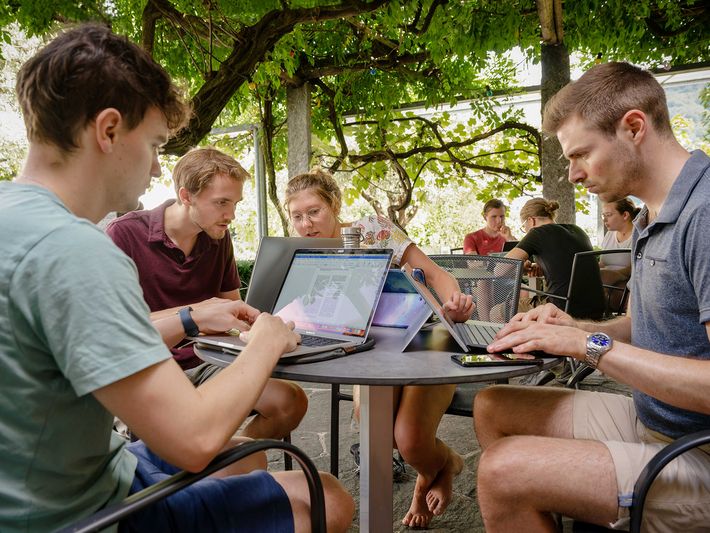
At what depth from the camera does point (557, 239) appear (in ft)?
13.8

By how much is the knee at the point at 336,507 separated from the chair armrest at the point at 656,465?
0.62 meters

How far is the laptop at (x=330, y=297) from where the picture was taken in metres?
1.64

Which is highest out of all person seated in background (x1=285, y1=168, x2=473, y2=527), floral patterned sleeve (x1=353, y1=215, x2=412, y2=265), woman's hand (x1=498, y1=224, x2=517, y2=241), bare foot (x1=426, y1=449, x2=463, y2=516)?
woman's hand (x1=498, y1=224, x2=517, y2=241)

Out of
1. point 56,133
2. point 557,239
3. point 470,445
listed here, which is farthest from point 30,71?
point 557,239

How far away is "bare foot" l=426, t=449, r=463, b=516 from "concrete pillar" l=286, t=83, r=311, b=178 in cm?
454

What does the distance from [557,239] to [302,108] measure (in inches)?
147

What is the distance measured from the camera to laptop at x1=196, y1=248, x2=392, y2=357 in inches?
64.7

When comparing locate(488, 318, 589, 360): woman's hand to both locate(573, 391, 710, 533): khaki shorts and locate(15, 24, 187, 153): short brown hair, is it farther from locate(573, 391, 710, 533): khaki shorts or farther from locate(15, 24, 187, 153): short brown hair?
locate(15, 24, 187, 153): short brown hair

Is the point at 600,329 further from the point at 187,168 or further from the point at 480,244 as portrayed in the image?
the point at 480,244

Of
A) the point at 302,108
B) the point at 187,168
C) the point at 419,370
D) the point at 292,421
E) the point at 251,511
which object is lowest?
the point at 292,421

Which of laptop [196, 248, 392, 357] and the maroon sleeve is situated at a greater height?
the maroon sleeve

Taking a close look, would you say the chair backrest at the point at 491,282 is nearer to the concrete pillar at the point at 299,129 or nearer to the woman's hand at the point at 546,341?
the woman's hand at the point at 546,341

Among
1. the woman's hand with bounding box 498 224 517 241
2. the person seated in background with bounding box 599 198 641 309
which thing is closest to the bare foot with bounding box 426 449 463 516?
the person seated in background with bounding box 599 198 641 309

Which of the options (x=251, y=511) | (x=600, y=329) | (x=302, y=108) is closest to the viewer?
(x=251, y=511)
